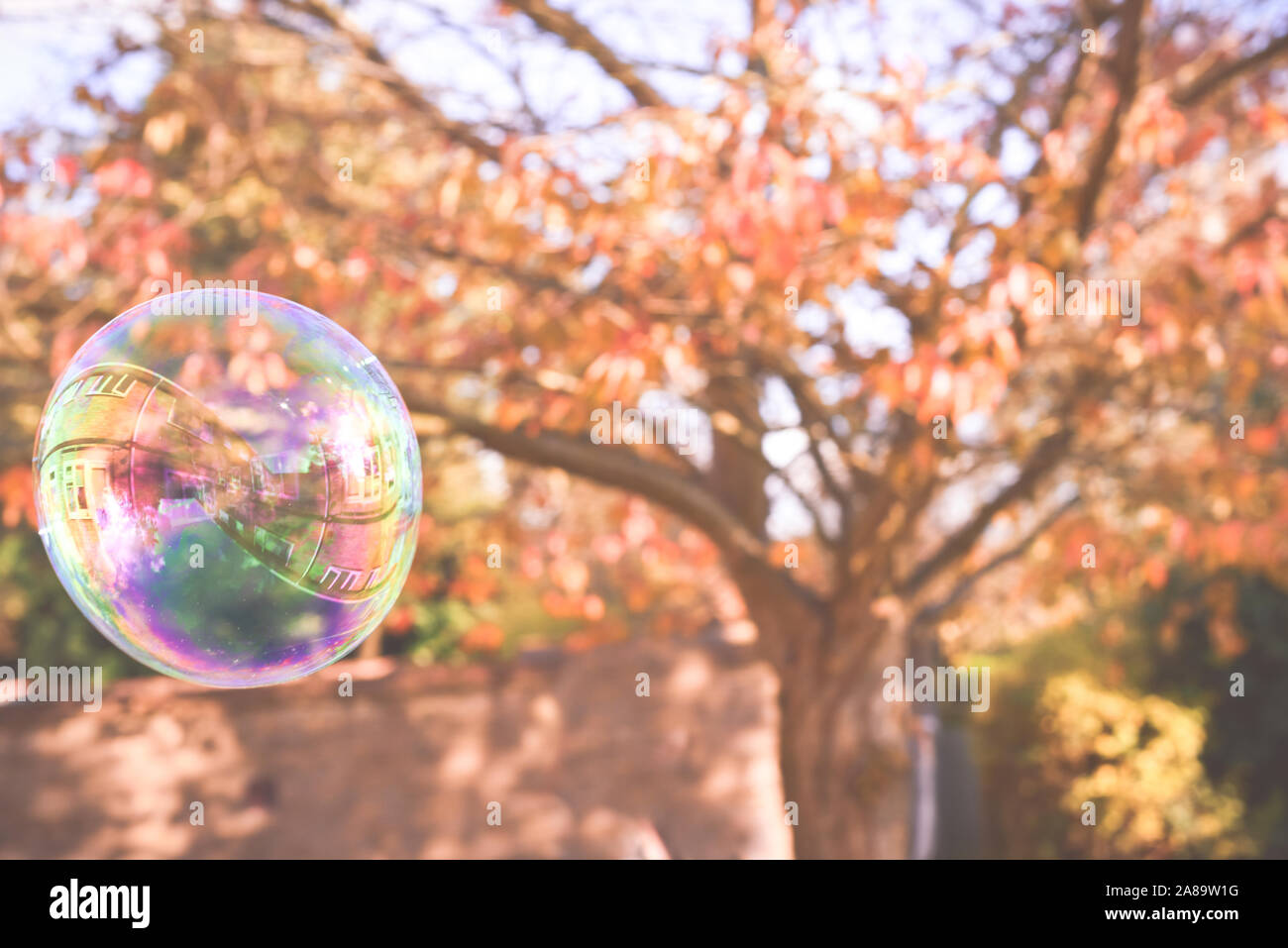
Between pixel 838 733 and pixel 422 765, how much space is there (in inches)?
97.5

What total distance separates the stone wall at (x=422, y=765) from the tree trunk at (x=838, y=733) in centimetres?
57

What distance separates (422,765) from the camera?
601 cm

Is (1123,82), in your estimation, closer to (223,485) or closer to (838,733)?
(838,733)

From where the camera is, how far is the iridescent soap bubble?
87.7 inches

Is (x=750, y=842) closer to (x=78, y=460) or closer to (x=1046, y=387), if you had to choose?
(x=1046, y=387)

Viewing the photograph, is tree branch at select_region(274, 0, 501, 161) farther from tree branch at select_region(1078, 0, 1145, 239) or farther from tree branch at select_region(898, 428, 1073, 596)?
tree branch at select_region(898, 428, 1073, 596)

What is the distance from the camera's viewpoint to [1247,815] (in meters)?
8.45

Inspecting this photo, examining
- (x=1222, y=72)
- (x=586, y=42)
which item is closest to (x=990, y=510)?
(x=1222, y=72)

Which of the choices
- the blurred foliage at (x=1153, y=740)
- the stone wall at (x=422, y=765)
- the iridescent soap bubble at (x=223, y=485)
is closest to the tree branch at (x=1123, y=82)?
the iridescent soap bubble at (x=223, y=485)

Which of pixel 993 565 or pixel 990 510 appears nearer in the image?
pixel 990 510

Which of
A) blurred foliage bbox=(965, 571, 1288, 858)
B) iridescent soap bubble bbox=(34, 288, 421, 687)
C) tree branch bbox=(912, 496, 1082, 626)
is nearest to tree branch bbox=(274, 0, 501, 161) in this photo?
iridescent soap bubble bbox=(34, 288, 421, 687)

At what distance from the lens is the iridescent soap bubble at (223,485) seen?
2227 mm

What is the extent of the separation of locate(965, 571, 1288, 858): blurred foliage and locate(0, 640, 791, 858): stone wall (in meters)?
2.81

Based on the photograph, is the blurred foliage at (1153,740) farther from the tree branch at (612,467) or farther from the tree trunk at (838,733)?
the tree branch at (612,467)
